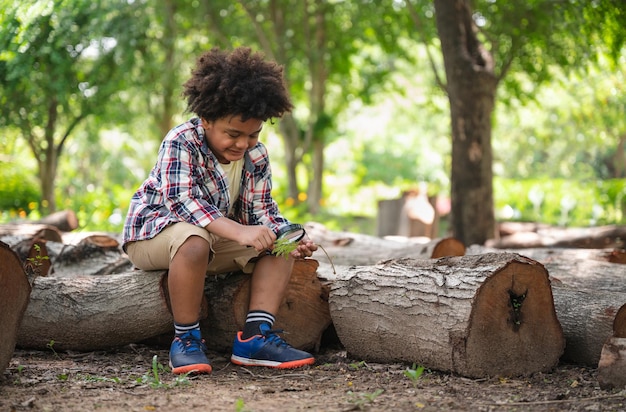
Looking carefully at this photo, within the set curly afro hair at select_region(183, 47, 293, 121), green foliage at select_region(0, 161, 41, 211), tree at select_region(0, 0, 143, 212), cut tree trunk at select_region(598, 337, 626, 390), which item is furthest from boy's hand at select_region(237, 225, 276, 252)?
green foliage at select_region(0, 161, 41, 211)

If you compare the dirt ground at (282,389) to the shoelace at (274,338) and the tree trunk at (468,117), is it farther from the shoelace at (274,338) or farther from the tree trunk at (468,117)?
the tree trunk at (468,117)

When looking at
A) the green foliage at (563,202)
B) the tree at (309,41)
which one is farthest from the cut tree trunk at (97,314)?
the green foliage at (563,202)

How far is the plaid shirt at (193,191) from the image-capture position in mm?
3543

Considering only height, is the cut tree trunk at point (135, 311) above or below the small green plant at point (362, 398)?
above

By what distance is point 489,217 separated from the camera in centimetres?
751

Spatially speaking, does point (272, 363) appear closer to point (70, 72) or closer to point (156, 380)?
point (156, 380)

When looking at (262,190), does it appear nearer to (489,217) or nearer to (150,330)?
(150,330)

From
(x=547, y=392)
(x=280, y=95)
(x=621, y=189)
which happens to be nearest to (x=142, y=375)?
(x=280, y=95)

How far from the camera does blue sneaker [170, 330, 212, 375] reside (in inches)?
133

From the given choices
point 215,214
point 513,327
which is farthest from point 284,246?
point 513,327

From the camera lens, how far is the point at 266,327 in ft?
12.1

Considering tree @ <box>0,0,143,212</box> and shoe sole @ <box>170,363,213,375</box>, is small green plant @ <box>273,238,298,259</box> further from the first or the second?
tree @ <box>0,0,143,212</box>

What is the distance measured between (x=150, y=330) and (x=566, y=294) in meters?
2.15

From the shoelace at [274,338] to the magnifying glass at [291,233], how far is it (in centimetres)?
48
